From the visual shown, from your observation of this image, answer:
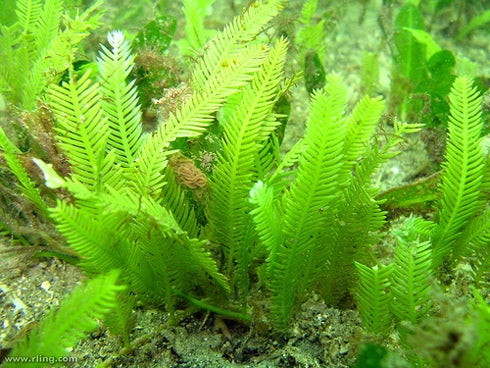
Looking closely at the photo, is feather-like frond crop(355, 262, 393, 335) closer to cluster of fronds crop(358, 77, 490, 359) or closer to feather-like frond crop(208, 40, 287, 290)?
cluster of fronds crop(358, 77, 490, 359)

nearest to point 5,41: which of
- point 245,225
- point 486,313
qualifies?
point 245,225

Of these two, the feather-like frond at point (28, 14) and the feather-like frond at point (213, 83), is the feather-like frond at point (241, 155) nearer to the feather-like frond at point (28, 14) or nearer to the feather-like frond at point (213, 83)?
the feather-like frond at point (213, 83)

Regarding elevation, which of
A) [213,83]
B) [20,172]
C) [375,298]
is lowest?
[375,298]

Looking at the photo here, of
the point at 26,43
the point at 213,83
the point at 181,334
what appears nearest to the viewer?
the point at 213,83

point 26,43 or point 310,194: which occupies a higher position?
point 26,43

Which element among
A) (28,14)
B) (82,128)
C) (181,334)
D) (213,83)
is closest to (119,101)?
(82,128)

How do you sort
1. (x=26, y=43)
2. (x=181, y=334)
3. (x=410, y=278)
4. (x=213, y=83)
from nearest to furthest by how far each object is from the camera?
(x=410, y=278) < (x=213, y=83) < (x=181, y=334) < (x=26, y=43)

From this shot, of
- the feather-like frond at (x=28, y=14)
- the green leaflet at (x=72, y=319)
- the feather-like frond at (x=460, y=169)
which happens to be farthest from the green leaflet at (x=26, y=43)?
the feather-like frond at (x=460, y=169)

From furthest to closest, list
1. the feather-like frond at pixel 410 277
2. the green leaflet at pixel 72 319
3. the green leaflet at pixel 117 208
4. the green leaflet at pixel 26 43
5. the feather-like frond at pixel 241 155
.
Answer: the green leaflet at pixel 26 43
the feather-like frond at pixel 241 155
the feather-like frond at pixel 410 277
the green leaflet at pixel 117 208
the green leaflet at pixel 72 319

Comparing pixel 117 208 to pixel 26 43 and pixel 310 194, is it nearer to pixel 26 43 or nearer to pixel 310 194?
pixel 310 194

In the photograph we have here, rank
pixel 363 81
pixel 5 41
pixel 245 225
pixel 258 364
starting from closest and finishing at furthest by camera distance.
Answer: pixel 258 364 → pixel 245 225 → pixel 5 41 → pixel 363 81

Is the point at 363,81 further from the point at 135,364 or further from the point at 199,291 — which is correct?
the point at 135,364
